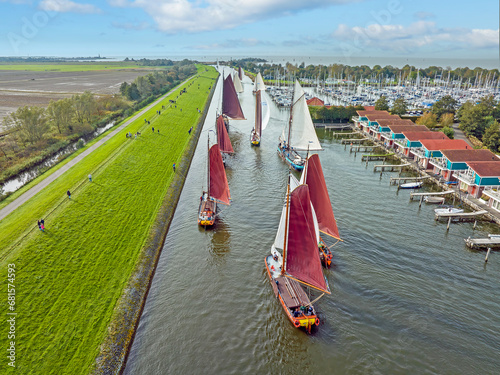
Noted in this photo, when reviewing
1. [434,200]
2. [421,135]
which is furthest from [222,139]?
[421,135]

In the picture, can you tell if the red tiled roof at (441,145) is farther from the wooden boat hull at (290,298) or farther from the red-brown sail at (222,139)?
the wooden boat hull at (290,298)

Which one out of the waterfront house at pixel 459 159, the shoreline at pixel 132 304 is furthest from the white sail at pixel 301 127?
the shoreline at pixel 132 304

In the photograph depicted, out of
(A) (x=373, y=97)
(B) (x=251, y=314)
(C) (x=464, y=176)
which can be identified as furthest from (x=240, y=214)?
(A) (x=373, y=97)

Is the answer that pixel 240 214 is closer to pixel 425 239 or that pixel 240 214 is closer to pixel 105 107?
pixel 425 239

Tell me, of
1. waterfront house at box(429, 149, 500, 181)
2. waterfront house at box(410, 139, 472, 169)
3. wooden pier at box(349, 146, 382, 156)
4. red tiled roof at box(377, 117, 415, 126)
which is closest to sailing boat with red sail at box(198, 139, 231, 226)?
waterfront house at box(429, 149, 500, 181)

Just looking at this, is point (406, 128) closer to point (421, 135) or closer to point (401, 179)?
point (421, 135)

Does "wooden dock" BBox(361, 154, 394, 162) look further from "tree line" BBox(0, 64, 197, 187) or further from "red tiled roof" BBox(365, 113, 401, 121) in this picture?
"tree line" BBox(0, 64, 197, 187)
